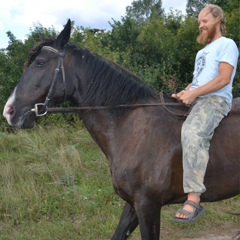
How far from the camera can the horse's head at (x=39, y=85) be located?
3.35 meters

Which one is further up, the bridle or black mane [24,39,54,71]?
black mane [24,39,54,71]

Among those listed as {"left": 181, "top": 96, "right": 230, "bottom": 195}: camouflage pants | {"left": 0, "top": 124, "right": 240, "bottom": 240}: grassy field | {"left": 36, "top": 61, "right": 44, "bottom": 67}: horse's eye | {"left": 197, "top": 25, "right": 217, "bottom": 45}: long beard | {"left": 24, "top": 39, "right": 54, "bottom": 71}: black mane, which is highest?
{"left": 24, "top": 39, "right": 54, "bottom": 71}: black mane

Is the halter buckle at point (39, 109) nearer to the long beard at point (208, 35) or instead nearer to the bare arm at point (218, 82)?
the bare arm at point (218, 82)

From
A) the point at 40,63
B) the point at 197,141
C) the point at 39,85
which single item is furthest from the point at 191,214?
the point at 40,63

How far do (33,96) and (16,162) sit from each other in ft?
11.7

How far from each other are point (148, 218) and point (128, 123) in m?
0.89

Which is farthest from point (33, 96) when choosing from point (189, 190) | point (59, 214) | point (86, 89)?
point (59, 214)

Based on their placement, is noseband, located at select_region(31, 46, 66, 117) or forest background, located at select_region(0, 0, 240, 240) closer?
noseband, located at select_region(31, 46, 66, 117)

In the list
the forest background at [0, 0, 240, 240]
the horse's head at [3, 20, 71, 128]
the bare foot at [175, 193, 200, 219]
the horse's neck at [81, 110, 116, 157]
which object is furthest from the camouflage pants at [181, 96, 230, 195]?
the forest background at [0, 0, 240, 240]

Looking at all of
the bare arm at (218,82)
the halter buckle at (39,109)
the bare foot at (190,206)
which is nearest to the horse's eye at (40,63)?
the halter buckle at (39,109)

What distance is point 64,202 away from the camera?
5.55 m

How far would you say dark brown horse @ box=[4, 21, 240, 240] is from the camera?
3.30 metres

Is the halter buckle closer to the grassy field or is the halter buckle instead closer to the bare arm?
the bare arm

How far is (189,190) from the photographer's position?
3.22 m
